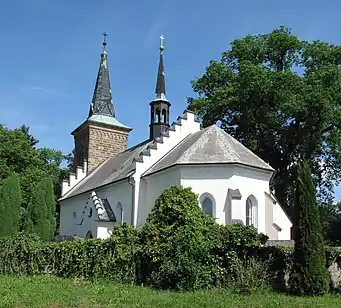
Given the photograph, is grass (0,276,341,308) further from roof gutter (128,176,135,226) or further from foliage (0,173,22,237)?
foliage (0,173,22,237)

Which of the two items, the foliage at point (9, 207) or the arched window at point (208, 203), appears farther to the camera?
the foliage at point (9, 207)

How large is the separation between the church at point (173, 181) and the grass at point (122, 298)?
357 inches

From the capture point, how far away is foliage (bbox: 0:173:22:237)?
29.4m

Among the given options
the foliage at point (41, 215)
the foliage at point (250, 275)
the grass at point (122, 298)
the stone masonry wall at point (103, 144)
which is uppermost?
the stone masonry wall at point (103, 144)

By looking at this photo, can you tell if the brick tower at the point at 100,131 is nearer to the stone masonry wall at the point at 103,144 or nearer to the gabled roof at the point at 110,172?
the stone masonry wall at the point at 103,144

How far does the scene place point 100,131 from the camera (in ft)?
129

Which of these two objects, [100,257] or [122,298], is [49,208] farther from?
[122,298]

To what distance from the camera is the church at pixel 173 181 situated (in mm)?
23562

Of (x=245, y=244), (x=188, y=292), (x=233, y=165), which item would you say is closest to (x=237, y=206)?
(x=233, y=165)

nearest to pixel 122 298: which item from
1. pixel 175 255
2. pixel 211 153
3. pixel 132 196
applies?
pixel 175 255

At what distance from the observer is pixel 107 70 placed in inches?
1666

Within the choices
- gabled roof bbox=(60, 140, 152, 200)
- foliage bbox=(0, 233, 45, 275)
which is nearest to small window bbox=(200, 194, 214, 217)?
gabled roof bbox=(60, 140, 152, 200)

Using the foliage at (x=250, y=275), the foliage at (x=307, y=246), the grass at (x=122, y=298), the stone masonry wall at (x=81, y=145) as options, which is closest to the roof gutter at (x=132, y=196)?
the grass at (x=122, y=298)

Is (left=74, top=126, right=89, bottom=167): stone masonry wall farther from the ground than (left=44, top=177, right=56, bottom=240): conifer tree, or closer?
farther from the ground
